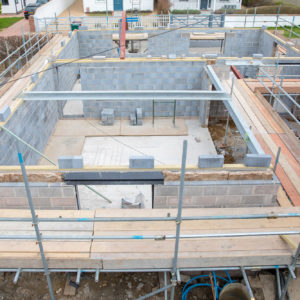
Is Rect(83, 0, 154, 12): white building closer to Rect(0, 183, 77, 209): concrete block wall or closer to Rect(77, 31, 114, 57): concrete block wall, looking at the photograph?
Rect(77, 31, 114, 57): concrete block wall

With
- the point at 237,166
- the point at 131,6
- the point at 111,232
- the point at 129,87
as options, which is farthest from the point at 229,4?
the point at 111,232

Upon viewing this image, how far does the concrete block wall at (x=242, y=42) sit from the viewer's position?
881 inches

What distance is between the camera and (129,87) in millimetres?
15727

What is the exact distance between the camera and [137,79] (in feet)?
51.1

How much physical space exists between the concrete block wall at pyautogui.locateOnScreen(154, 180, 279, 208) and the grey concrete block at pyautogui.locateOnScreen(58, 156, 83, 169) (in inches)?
74.9

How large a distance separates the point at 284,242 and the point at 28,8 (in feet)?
113

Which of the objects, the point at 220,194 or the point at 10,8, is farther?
the point at 10,8

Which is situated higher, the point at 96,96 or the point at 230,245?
the point at 96,96

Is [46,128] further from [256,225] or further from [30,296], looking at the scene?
[256,225]

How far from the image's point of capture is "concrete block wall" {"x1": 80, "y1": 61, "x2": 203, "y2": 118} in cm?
1526

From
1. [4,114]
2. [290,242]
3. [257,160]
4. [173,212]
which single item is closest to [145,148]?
[4,114]

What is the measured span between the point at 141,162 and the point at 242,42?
18068mm

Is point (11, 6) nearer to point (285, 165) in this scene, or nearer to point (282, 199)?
point (285, 165)

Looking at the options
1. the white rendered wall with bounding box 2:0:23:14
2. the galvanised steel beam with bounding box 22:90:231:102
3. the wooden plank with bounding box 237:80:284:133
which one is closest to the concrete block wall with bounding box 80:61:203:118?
the wooden plank with bounding box 237:80:284:133
